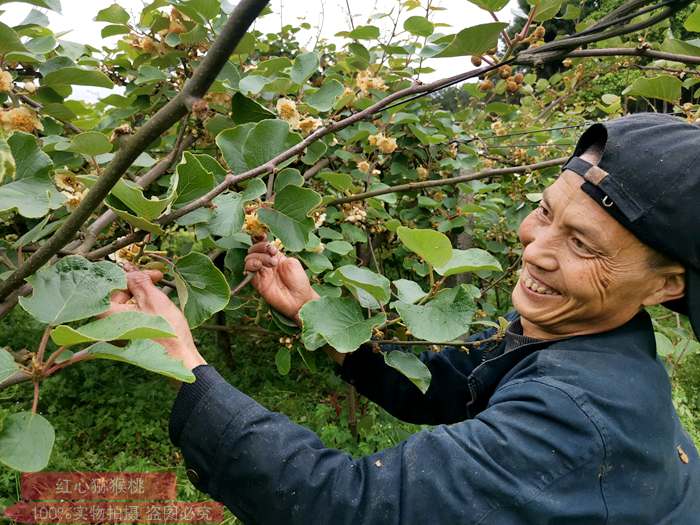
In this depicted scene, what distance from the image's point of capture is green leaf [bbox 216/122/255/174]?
118 cm

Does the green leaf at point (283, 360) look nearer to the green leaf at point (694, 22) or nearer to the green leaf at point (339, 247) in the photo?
the green leaf at point (339, 247)

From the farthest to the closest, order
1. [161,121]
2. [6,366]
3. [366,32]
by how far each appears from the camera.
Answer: [366,32] < [6,366] < [161,121]

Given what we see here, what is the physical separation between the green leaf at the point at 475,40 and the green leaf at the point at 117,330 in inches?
31.0

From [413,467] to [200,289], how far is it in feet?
1.72

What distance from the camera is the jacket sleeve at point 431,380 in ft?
5.44

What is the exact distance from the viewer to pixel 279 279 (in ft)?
4.98

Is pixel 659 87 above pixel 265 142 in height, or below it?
above

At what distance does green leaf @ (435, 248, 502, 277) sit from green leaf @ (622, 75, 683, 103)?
2.39ft

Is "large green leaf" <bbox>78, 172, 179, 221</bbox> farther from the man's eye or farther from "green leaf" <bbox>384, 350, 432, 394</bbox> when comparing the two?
the man's eye

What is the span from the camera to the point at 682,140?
3.54 feet

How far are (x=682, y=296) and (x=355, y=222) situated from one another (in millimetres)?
1173

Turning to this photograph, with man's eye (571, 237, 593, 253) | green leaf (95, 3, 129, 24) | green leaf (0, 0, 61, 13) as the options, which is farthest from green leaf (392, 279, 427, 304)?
green leaf (95, 3, 129, 24)

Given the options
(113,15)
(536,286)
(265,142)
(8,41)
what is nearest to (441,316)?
(536,286)

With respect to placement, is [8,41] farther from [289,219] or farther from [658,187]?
[658,187]
